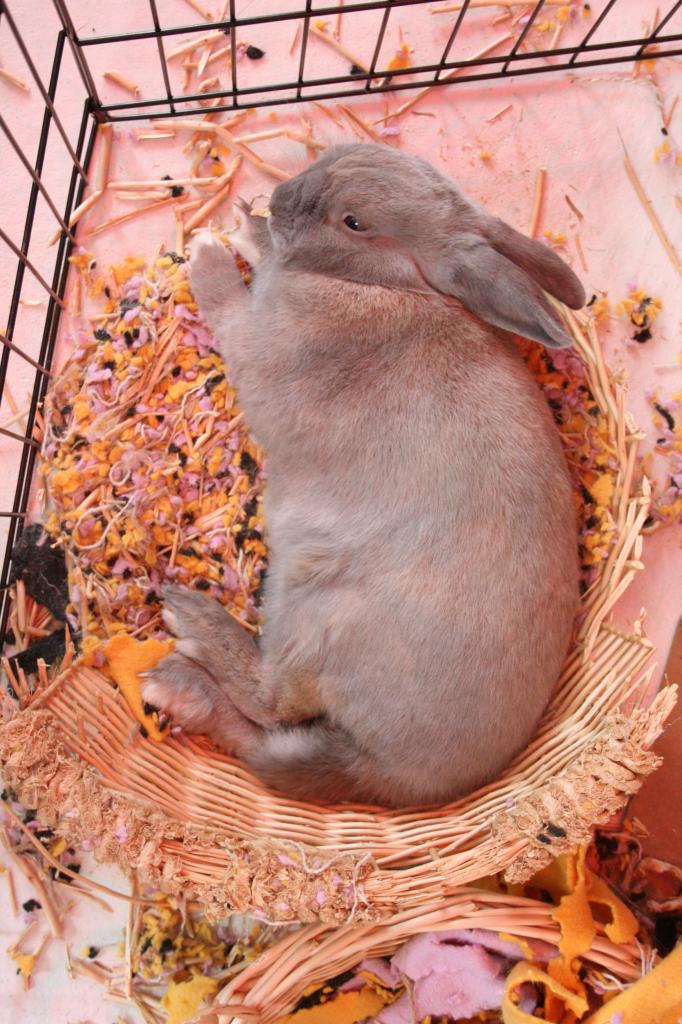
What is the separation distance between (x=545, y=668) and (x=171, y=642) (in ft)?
3.19

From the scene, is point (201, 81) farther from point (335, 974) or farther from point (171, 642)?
point (335, 974)

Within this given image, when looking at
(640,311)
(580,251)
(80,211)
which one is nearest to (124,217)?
(80,211)

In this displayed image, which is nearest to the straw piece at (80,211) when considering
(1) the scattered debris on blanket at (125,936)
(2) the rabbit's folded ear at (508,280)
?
(2) the rabbit's folded ear at (508,280)

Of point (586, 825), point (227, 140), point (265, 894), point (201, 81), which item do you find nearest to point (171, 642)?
point (265, 894)

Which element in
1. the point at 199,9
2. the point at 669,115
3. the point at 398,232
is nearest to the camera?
the point at 398,232

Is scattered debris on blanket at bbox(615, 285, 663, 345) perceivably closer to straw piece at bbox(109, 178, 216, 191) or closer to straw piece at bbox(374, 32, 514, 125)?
straw piece at bbox(374, 32, 514, 125)

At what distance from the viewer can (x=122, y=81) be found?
2.49 metres

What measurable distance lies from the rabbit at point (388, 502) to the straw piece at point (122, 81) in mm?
688

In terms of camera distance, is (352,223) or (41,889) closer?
(352,223)

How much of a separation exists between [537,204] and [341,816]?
188cm

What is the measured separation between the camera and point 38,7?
2.53m

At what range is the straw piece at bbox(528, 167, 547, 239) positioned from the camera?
2.56 metres

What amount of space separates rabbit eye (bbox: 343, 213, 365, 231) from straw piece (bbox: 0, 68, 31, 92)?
1.18 metres

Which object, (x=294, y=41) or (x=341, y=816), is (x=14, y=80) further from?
(x=341, y=816)
